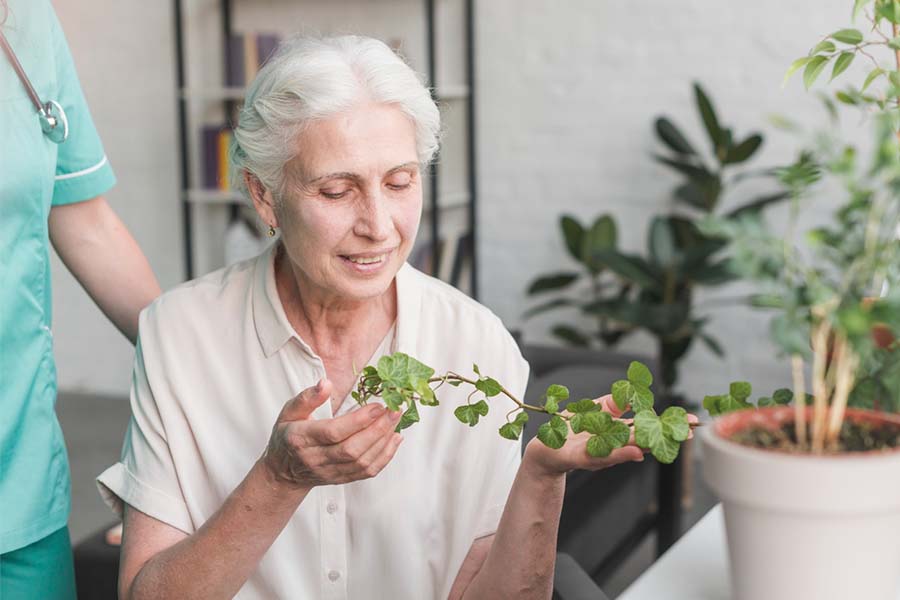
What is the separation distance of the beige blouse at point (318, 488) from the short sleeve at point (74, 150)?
278mm

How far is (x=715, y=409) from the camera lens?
3.47ft

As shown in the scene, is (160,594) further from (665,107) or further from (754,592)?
(665,107)

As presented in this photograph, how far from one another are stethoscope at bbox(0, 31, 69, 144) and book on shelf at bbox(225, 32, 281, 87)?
11.3 ft

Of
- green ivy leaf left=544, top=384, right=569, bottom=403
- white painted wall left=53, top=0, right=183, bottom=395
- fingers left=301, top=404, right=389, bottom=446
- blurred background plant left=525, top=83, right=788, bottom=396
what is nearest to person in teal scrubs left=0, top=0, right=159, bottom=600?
fingers left=301, top=404, right=389, bottom=446

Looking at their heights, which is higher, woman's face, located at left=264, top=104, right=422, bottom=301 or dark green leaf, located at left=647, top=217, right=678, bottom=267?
woman's face, located at left=264, top=104, right=422, bottom=301

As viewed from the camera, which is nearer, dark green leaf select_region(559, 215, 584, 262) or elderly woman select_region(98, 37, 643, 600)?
elderly woman select_region(98, 37, 643, 600)

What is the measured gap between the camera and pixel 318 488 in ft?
5.09

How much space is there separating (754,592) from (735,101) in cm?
372

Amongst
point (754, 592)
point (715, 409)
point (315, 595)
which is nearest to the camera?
point (754, 592)

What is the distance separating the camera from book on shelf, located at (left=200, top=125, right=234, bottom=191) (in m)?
5.09

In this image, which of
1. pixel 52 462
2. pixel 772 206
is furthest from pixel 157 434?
pixel 772 206

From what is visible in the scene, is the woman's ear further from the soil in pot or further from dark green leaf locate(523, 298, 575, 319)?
dark green leaf locate(523, 298, 575, 319)

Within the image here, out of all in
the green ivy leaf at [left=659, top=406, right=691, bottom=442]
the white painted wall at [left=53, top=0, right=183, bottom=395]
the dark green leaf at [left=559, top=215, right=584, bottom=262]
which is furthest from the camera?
the white painted wall at [left=53, top=0, right=183, bottom=395]

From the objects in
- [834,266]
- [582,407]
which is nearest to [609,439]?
[582,407]
